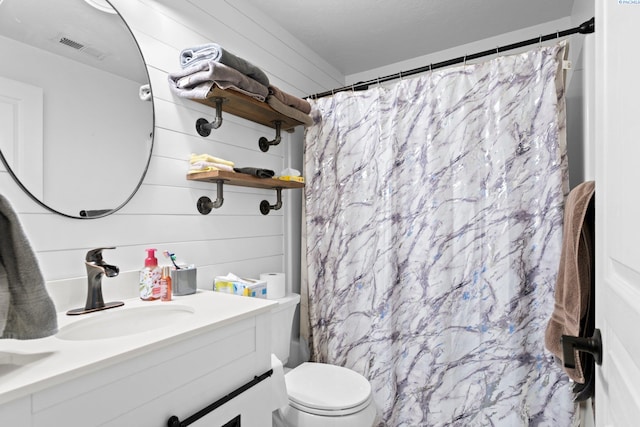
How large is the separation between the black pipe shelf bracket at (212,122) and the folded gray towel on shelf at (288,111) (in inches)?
8.9

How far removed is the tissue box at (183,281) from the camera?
1388mm

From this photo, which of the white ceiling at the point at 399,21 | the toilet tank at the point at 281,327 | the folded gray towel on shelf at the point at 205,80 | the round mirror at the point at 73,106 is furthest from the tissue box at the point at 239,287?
the white ceiling at the point at 399,21

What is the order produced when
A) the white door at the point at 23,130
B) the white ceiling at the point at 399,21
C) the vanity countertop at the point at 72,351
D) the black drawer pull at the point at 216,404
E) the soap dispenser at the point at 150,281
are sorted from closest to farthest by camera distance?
the vanity countertop at the point at 72,351, the black drawer pull at the point at 216,404, the white door at the point at 23,130, the soap dispenser at the point at 150,281, the white ceiling at the point at 399,21

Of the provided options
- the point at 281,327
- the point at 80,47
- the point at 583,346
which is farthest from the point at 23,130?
the point at 583,346

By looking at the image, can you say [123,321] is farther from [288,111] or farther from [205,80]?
[288,111]

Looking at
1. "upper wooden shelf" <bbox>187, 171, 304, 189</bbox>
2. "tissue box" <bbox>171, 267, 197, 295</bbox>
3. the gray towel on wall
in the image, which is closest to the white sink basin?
"tissue box" <bbox>171, 267, 197, 295</bbox>

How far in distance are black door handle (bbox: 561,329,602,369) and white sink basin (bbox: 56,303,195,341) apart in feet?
3.58

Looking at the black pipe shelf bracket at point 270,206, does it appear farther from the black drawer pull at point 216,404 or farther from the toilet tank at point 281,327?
the black drawer pull at point 216,404

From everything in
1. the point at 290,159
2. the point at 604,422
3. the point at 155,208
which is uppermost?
the point at 290,159

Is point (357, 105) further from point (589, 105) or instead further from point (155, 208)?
point (155, 208)

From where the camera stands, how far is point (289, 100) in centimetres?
183

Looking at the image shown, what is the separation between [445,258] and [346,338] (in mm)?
756

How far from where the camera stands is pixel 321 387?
1611 mm

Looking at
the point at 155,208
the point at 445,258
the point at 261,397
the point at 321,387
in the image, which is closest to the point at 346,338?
the point at 321,387
